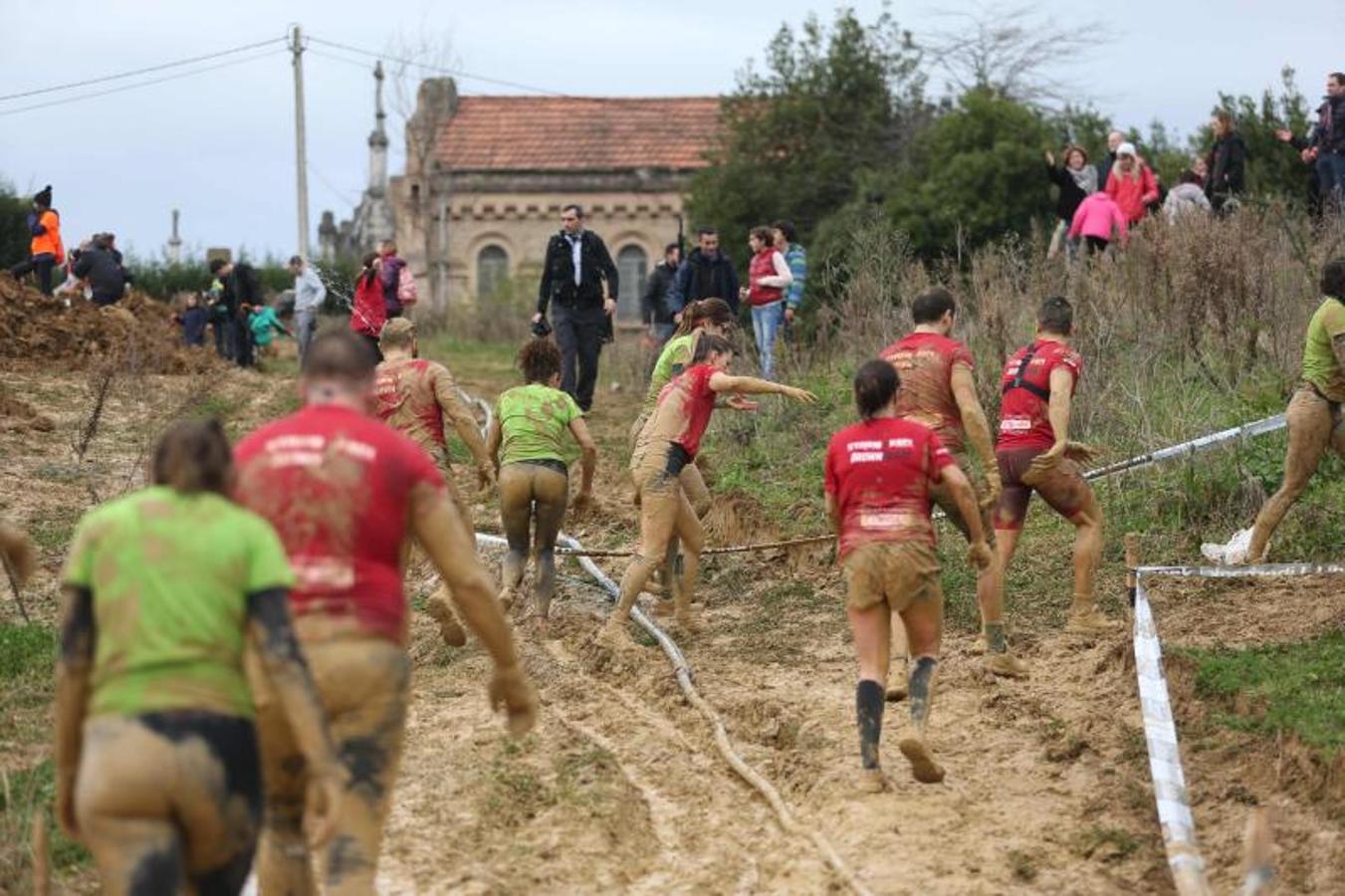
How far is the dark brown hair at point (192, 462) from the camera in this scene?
6117 mm

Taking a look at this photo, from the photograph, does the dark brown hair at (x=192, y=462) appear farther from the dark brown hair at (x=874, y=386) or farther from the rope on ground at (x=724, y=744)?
the dark brown hair at (x=874, y=386)

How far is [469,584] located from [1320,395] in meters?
7.47

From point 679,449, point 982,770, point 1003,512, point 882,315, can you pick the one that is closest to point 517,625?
point 679,449

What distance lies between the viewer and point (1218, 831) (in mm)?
9242

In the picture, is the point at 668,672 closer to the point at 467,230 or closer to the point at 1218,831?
the point at 1218,831

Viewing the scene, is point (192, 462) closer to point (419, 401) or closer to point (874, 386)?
point (874, 386)

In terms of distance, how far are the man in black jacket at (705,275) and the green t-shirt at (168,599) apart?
1626 centimetres

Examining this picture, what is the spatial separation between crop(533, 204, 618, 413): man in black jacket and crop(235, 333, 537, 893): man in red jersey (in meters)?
14.2

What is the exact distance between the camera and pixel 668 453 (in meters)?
13.2

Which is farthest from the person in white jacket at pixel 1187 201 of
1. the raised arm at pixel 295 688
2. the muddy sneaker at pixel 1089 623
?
the raised arm at pixel 295 688

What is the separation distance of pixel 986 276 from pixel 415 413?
991 cm

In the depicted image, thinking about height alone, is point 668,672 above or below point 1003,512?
below

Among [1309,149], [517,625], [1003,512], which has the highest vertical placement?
[1309,149]

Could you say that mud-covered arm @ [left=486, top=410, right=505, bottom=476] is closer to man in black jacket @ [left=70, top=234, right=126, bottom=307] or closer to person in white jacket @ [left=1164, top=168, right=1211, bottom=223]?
person in white jacket @ [left=1164, top=168, right=1211, bottom=223]
